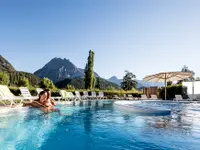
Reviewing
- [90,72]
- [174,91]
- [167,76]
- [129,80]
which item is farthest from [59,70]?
[167,76]

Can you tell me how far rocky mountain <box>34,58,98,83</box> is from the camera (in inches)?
4965

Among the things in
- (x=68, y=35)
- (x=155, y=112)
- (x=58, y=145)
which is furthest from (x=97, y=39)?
(x=58, y=145)

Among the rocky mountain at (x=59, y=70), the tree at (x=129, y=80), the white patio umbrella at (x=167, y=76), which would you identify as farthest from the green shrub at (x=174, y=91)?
the rocky mountain at (x=59, y=70)

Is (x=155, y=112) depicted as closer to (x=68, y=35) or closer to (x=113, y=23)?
(x=113, y=23)

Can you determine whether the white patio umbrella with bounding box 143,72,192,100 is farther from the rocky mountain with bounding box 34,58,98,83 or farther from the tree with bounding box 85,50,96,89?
the rocky mountain with bounding box 34,58,98,83

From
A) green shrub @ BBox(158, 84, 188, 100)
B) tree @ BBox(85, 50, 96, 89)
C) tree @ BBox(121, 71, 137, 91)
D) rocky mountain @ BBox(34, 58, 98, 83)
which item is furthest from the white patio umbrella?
rocky mountain @ BBox(34, 58, 98, 83)

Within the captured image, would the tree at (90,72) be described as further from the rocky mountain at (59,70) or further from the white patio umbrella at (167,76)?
the rocky mountain at (59,70)

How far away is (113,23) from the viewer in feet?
55.5

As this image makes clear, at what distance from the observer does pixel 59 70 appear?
127562 mm

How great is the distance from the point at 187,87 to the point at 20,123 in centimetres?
1983

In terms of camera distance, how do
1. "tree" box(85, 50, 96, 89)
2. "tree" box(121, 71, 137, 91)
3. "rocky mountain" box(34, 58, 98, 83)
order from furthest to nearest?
"rocky mountain" box(34, 58, 98, 83) < "tree" box(121, 71, 137, 91) < "tree" box(85, 50, 96, 89)

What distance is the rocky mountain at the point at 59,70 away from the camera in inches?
4965

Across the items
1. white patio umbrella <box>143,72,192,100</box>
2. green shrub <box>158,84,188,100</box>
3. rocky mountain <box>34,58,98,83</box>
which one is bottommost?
green shrub <box>158,84,188,100</box>

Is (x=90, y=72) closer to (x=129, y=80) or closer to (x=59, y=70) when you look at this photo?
(x=129, y=80)
